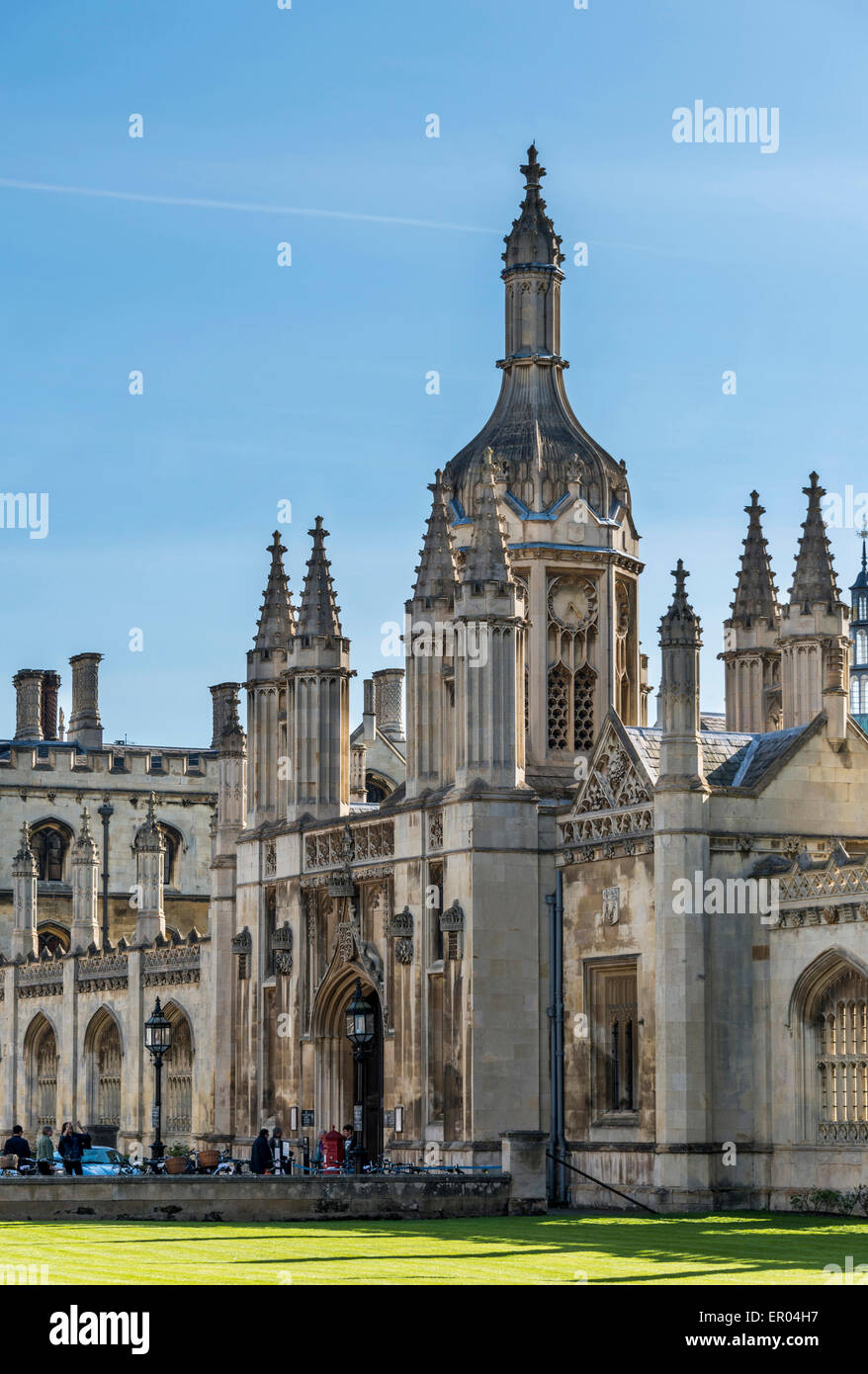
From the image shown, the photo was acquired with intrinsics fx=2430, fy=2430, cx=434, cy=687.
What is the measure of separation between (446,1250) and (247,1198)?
594 centimetres

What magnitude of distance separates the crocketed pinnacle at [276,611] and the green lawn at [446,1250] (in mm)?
17579

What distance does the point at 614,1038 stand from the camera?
122 ft

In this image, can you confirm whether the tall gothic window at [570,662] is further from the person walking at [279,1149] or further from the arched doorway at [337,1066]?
the person walking at [279,1149]

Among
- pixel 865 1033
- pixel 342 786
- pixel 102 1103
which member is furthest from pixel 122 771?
pixel 865 1033

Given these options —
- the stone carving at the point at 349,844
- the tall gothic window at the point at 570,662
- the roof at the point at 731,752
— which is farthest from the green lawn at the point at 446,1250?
the tall gothic window at the point at 570,662

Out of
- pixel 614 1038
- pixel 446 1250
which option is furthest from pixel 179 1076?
pixel 446 1250

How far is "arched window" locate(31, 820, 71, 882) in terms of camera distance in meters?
69.9

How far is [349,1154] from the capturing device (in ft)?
113

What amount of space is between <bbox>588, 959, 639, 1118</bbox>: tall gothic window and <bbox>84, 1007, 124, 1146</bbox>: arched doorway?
2122 cm

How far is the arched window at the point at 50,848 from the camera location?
6994cm

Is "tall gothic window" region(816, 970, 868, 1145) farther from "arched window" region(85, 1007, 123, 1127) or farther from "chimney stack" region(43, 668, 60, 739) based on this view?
"chimney stack" region(43, 668, 60, 739)

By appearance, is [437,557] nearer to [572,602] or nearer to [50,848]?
[572,602]

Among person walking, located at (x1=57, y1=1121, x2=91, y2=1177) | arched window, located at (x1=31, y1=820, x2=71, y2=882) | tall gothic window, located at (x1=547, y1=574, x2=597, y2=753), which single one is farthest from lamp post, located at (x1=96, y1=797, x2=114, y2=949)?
person walking, located at (x1=57, y1=1121, x2=91, y2=1177)

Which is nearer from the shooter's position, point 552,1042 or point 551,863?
point 552,1042
